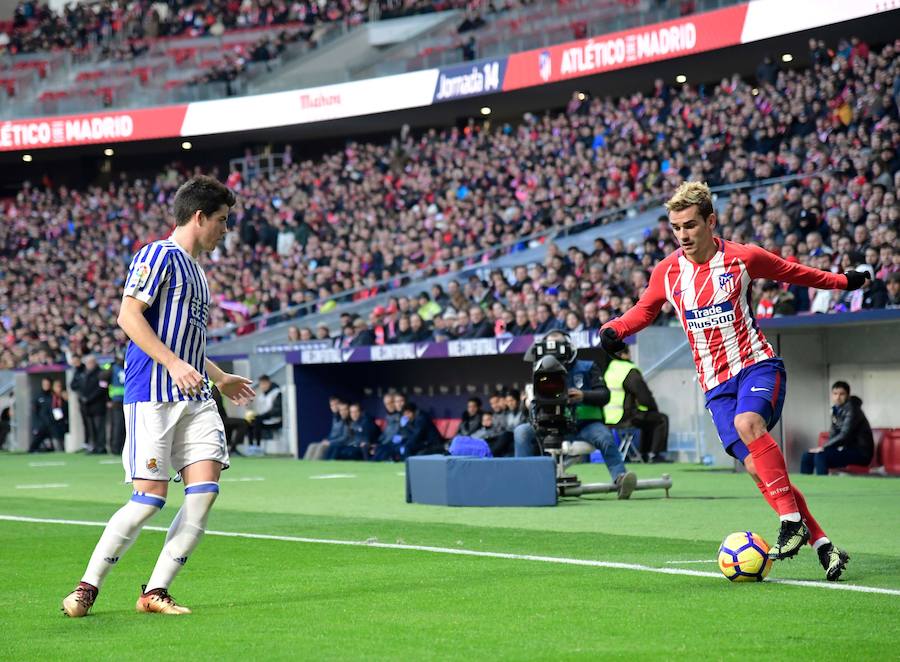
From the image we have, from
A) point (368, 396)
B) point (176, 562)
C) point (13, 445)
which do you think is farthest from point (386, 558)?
point (13, 445)

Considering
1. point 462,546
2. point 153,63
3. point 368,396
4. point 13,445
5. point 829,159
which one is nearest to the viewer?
point 462,546

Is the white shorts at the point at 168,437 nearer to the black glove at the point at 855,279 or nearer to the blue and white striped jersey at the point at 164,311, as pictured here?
the blue and white striped jersey at the point at 164,311

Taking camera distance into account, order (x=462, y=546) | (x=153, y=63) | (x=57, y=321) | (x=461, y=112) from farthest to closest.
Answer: (x=153, y=63) < (x=461, y=112) < (x=57, y=321) < (x=462, y=546)

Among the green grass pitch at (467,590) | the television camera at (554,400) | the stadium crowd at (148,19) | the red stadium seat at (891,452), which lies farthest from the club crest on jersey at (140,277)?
the stadium crowd at (148,19)

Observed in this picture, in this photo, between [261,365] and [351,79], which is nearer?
[261,365]

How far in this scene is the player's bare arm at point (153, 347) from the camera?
268 inches

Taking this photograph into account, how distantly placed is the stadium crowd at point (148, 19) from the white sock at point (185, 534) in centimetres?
3886

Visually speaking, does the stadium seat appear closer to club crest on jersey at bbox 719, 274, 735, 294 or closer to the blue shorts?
the blue shorts

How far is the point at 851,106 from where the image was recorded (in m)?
26.3

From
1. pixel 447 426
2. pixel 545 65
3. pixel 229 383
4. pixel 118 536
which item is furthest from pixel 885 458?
pixel 545 65

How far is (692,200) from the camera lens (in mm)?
8297

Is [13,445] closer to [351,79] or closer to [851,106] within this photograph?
[351,79]

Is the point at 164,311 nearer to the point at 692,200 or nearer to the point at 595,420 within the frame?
the point at 692,200

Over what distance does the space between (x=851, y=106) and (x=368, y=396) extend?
34.8 ft
